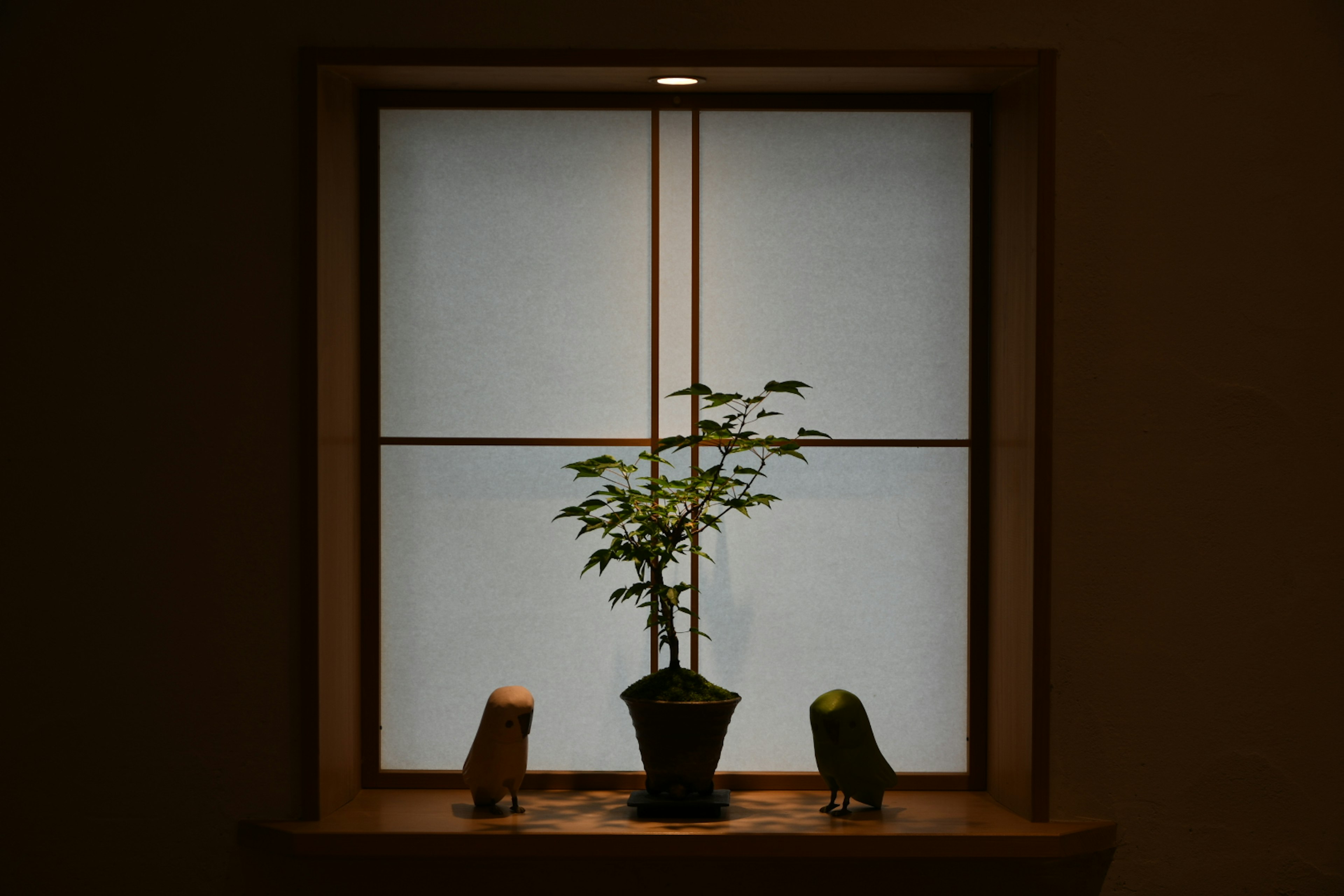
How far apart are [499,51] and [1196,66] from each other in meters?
1.46

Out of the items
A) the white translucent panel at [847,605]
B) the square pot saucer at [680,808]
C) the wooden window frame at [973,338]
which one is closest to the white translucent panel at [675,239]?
the wooden window frame at [973,338]

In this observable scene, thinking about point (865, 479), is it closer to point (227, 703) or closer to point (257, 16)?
point (227, 703)

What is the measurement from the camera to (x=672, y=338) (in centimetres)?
261

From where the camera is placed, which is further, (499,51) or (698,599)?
(698,599)

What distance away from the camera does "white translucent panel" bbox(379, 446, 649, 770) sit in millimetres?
2602

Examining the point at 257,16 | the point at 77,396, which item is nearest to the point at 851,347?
the point at 257,16

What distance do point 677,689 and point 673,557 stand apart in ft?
0.91

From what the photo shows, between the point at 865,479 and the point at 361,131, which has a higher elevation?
the point at 361,131

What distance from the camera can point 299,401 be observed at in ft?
7.72

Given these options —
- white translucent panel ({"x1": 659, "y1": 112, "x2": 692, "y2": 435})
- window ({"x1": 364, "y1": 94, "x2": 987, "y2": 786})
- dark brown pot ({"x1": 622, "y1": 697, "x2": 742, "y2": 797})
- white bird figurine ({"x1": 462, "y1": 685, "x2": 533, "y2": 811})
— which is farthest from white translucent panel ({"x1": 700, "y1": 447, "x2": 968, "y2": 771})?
white bird figurine ({"x1": 462, "y1": 685, "x2": 533, "y2": 811})

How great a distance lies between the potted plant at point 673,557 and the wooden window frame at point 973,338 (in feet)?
0.89

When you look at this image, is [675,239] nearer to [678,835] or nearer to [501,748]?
[501,748]

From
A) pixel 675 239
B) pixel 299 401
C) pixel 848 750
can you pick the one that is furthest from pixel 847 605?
pixel 299 401

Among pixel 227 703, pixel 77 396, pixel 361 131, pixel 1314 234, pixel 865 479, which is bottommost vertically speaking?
pixel 227 703
